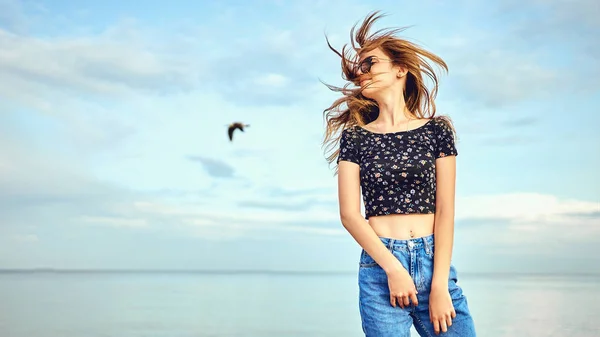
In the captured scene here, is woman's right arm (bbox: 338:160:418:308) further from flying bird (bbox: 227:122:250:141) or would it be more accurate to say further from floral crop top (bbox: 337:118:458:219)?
flying bird (bbox: 227:122:250:141)

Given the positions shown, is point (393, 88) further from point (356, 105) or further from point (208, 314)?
point (208, 314)

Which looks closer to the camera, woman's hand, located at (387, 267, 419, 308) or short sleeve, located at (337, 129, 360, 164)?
woman's hand, located at (387, 267, 419, 308)

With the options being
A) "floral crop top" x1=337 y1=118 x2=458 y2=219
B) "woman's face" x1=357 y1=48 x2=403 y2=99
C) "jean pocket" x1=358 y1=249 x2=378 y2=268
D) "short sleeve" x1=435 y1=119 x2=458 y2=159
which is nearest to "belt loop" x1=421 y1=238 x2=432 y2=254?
"floral crop top" x1=337 y1=118 x2=458 y2=219

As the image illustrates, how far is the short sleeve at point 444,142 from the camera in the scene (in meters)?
3.71

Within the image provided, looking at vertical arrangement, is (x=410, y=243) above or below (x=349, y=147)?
below

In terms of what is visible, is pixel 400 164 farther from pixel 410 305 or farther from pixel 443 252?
pixel 410 305

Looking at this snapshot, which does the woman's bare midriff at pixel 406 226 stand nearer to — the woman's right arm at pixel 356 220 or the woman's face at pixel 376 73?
the woman's right arm at pixel 356 220

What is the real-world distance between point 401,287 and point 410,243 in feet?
0.76

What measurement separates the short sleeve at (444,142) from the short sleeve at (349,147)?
0.42m

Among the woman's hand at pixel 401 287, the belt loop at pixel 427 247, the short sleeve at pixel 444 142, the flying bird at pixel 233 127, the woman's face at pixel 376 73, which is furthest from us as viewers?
the flying bird at pixel 233 127

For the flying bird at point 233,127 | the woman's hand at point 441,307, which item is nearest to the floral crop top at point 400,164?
the woman's hand at point 441,307

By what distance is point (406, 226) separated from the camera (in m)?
3.61

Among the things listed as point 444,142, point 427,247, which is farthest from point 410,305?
point 444,142

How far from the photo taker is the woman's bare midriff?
142 inches
